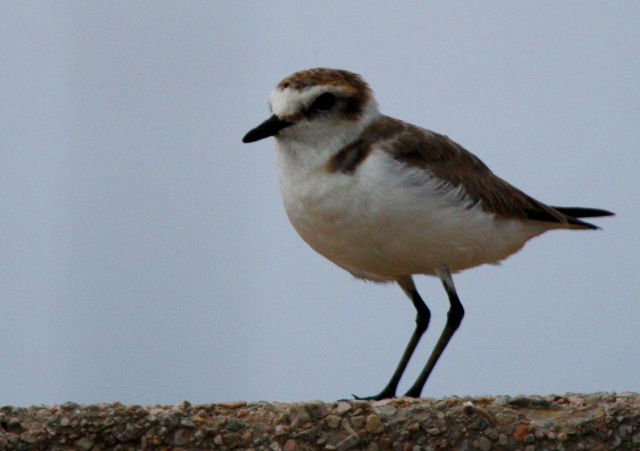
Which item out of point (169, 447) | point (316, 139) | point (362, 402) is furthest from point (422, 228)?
point (169, 447)

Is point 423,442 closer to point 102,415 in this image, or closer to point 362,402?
point 362,402

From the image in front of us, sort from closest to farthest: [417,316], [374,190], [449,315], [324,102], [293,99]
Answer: [374,190] → [293,99] → [324,102] → [449,315] → [417,316]

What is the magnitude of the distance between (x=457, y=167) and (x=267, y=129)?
3.99ft

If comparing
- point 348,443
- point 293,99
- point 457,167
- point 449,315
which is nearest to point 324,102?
point 293,99

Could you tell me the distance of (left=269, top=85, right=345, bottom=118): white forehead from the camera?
5.18 metres

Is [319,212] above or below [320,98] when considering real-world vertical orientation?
below

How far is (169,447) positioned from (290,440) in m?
0.49

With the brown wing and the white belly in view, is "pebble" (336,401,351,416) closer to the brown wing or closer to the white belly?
the white belly

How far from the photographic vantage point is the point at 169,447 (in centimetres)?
379

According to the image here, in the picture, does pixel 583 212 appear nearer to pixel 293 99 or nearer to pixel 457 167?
pixel 457 167

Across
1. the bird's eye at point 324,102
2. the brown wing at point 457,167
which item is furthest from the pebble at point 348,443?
the bird's eye at point 324,102

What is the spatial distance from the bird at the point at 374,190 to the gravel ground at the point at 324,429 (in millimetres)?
1418

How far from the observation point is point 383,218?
16.4 feet

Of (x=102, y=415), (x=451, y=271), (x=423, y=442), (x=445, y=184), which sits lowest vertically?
(x=423, y=442)
